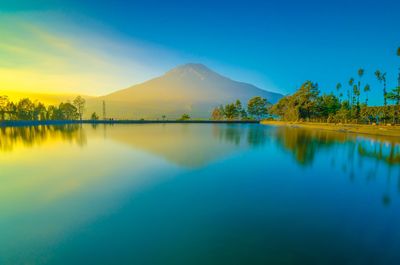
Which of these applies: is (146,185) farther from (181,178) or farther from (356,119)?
(356,119)

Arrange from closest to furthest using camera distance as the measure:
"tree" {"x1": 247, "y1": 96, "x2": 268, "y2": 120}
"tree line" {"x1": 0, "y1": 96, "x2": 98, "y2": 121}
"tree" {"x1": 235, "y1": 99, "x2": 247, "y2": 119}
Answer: "tree line" {"x1": 0, "y1": 96, "x2": 98, "y2": 121}, "tree" {"x1": 235, "y1": 99, "x2": 247, "y2": 119}, "tree" {"x1": 247, "y1": 96, "x2": 268, "y2": 120}

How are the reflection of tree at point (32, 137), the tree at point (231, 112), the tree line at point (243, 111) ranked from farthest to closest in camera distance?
the tree line at point (243, 111) < the tree at point (231, 112) < the reflection of tree at point (32, 137)

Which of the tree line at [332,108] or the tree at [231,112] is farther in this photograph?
the tree at [231,112]

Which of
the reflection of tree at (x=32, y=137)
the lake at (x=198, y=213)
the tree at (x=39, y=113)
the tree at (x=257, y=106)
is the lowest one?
the lake at (x=198, y=213)

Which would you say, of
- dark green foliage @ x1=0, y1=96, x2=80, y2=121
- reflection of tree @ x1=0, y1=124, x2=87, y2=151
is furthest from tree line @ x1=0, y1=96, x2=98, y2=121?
reflection of tree @ x1=0, y1=124, x2=87, y2=151

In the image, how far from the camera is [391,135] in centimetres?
2595

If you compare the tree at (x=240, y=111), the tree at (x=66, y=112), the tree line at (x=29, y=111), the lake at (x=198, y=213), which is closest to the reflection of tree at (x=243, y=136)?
the lake at (x=198, y=213)

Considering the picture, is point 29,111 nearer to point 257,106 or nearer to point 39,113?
point 39,113

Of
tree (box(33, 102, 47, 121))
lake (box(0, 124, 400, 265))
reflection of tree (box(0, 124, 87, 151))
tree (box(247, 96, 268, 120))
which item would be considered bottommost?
lake (box(0, 124, 400, 265))

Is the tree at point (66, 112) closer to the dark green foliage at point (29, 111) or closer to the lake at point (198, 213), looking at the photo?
the dark green foliage at point (29, 111)

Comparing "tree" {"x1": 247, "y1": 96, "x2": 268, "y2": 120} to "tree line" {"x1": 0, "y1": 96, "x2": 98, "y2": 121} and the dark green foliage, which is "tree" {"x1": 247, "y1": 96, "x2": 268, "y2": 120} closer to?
"tree line" {"x1": 0, "y1": 96, "x2": 98, "y2": 121}

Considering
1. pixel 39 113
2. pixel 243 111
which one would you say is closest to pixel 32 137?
pixel 39 113

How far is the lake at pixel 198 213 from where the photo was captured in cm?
415

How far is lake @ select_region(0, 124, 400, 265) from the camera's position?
4.15 m
